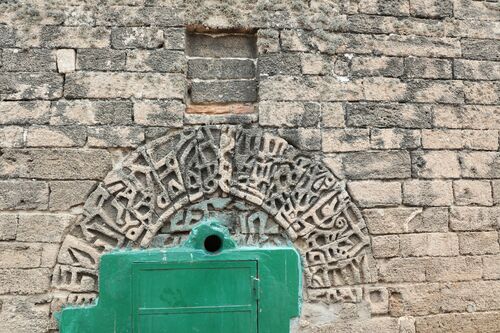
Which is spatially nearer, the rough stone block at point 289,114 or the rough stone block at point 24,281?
the rough stone block at point 24,281

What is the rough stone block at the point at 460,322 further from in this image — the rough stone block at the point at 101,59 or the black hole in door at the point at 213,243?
the rough stone block at the point at 101,59

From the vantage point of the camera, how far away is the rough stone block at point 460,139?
3.55 metres

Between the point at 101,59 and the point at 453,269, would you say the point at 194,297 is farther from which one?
the point at 453,269

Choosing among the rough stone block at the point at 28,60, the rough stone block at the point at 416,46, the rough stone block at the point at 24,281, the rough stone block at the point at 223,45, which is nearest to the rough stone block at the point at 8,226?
the rough stone block at the point at 24,281

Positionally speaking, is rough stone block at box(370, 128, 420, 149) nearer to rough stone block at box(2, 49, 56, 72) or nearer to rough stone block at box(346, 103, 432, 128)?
rough stone block at box(346, 103, 432, 128)

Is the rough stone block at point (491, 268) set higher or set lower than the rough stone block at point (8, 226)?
lower

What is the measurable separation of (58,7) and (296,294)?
238 cm

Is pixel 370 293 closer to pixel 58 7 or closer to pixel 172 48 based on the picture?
pixel 172 48

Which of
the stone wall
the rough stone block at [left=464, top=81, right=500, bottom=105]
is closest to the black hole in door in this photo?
the stone wall

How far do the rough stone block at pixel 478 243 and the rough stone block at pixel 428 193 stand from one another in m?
0.25

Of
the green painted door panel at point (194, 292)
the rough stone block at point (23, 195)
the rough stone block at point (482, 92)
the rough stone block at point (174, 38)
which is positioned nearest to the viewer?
the green painted door panel at point (194, 292)

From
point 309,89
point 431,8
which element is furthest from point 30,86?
point 431,8

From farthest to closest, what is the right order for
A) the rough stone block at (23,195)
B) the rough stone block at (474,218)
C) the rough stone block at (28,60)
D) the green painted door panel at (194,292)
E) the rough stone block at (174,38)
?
the rough stone block at (474,218) < the rough stone block at (174,38) < the rough stone block at (28,60) < the rough stone block at (23,195) < the green painted door panel at (194,292)

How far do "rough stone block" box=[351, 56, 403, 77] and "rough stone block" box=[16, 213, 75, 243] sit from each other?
2113 millimetres
